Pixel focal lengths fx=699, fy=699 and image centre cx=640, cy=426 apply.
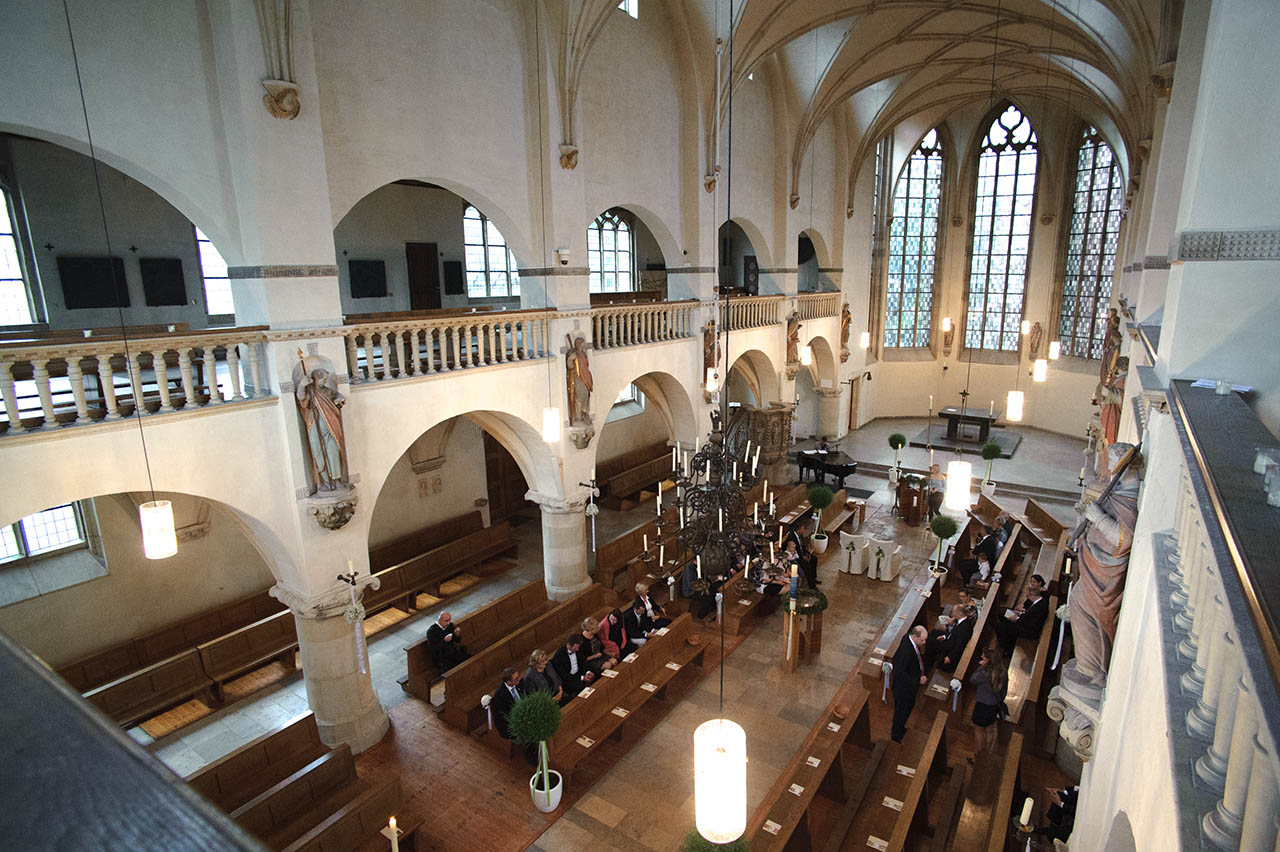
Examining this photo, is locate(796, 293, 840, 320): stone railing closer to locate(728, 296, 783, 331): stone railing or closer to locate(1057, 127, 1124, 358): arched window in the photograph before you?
locate(728, 296, 783, 331): stone railing

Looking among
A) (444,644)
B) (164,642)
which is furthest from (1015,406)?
(164,642)

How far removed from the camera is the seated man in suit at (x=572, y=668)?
377 inches

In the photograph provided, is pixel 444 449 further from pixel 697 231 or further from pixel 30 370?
pixel 30 370

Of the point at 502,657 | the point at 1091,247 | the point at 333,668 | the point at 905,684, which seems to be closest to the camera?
the point at 905,684

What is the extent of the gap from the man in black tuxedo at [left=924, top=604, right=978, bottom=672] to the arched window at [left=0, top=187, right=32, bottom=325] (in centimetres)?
1392

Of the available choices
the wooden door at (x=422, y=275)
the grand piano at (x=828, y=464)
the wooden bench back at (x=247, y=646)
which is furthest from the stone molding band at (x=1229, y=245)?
the grand piano at (x=828, y=464)

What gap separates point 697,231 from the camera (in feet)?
49.1

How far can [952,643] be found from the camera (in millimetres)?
10039

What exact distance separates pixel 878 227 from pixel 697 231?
43.9 feet

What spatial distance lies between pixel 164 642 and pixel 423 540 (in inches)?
195

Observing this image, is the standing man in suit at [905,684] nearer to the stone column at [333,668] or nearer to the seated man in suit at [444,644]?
the seated man in suit at [444,644]

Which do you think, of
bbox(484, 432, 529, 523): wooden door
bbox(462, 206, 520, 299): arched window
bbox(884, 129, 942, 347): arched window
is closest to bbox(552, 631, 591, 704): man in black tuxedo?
bbox(484, 432, 529, 523): wooden door

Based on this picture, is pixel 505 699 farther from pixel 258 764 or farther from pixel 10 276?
pixel 10 276

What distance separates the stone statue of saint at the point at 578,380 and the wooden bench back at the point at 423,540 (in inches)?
189
